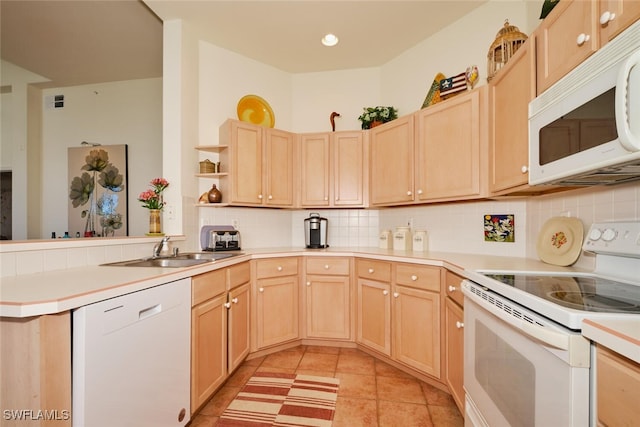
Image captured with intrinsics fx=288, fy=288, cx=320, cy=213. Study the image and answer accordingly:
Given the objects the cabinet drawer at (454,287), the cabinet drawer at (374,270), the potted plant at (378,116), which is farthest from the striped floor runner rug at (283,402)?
the potted plant at (378,116)

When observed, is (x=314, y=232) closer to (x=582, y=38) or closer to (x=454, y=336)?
(x=454, y=336)

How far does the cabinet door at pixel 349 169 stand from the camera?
2.87 m

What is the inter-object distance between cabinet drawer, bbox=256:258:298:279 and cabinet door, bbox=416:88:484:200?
1.23 meters

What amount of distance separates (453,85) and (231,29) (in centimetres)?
196

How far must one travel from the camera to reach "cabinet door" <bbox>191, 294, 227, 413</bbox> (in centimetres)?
155

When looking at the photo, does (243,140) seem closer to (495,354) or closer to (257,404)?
(257,404)

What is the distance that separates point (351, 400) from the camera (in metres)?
1.83

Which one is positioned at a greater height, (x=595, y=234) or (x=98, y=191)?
(x=98, y=191)

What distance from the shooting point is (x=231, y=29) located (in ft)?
8.41

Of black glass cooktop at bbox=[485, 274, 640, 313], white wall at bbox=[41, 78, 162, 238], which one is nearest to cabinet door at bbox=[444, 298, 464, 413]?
black glass cooktop at bbox=[485, 274, 640, 313]

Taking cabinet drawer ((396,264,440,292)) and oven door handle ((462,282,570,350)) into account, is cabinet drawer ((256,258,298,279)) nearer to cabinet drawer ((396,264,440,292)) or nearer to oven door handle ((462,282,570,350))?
cabinet drawer ((396,264,440,292))

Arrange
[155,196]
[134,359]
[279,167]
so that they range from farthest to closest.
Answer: [279,167]
[155,196]
[134,359]

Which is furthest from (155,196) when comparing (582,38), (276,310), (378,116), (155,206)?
(582,38)

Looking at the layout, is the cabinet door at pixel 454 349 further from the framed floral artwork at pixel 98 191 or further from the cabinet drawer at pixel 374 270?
the framed floral artwork at pixel 98 191
